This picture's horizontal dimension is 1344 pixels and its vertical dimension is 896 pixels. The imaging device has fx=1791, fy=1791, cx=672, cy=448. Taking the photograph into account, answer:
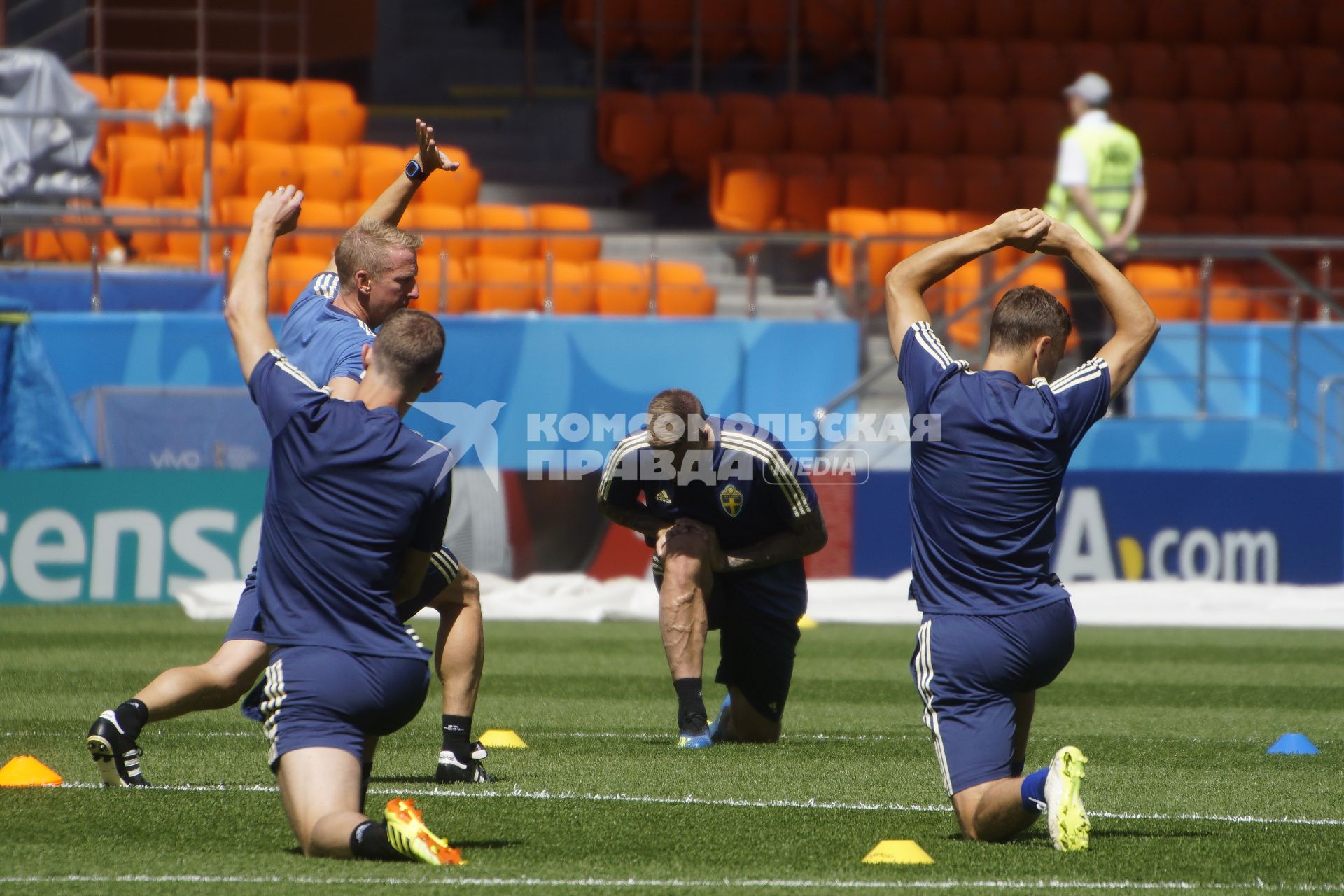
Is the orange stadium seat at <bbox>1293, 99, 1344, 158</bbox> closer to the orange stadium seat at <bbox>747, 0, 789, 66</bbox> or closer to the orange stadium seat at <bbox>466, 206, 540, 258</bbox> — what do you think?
the orange stadium seat at <bbox>747, 0, 789, 66</bbox>

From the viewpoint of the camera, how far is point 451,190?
1778 cm

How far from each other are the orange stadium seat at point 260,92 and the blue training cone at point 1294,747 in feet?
45.4

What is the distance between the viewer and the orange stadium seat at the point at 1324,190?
68.0 ft

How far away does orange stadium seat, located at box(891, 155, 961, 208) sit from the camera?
63.4ft

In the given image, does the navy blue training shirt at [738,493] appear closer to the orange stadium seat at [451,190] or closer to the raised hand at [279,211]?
the raised hand at [279,211]

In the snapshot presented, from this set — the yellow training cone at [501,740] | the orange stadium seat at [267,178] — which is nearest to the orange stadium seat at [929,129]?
the orange stadium seat at [267,178]

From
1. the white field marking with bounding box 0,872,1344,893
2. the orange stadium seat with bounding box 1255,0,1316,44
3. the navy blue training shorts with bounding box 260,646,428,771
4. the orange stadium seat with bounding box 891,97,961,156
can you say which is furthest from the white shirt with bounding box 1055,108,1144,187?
the navy blue training shorts with bounding box 260,646,428,771

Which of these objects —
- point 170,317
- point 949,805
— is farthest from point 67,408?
point 949,805

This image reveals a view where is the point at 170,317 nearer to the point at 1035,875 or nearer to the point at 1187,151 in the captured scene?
the point at 1035,875

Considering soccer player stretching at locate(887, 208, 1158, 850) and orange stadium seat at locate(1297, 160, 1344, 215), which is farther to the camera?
orange stadium seat at locate(1297, 160, 1344, 215)

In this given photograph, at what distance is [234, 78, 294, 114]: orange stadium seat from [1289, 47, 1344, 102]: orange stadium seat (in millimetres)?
12492

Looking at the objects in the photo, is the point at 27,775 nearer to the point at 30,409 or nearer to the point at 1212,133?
the point at 30,409

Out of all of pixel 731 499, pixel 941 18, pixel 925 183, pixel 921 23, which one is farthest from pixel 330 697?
pixel 941 18

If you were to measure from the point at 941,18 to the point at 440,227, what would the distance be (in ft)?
28.1
